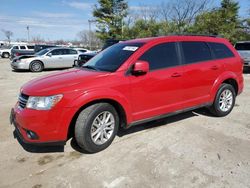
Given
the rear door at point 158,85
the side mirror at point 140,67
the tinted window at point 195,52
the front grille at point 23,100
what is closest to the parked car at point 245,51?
the tinted window at point 195,52

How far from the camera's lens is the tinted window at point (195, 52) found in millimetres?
4396

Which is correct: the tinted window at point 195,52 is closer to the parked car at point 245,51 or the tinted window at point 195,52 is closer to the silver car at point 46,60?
the parked car at point 245,51

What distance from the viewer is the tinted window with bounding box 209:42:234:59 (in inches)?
193

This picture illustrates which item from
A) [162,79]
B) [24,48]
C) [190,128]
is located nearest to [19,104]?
[162,79]

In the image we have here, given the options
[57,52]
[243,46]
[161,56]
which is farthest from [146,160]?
[57,52]

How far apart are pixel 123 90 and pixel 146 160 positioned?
108 centimetres

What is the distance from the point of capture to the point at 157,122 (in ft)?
15.7

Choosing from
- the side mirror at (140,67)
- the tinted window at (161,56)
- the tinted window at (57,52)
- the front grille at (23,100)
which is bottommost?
the front grille at (23,100)

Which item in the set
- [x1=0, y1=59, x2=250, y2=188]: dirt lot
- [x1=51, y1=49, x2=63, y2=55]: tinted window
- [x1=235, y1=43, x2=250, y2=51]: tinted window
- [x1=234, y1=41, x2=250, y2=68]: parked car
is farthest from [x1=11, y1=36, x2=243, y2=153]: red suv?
[x1=51, y1=49, x2=63, y2=55]: tinted window

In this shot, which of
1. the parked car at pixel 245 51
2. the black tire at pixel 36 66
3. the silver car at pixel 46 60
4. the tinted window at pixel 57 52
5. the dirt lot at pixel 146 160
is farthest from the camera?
the tinted window at pixel 57 52

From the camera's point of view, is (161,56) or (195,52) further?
(195,52)

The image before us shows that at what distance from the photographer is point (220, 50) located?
500 cm

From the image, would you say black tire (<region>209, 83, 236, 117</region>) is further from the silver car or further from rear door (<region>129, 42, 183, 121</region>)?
the silver car

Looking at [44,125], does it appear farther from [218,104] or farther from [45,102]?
[218,104]
